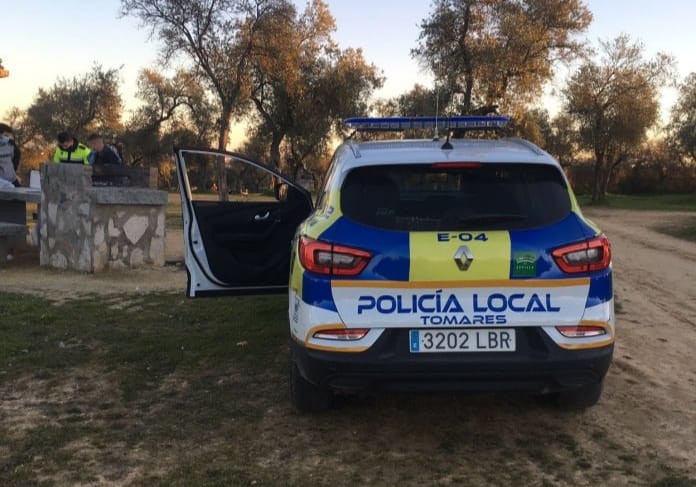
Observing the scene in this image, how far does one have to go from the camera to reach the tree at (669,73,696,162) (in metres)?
37.5

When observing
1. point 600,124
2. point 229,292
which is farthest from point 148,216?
point 600,124

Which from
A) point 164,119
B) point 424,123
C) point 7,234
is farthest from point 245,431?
point 164,119

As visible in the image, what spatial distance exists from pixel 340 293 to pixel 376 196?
593 millimetres

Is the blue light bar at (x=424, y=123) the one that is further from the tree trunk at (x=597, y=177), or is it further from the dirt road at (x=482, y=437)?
the tree trunk at (x=597, y=177)

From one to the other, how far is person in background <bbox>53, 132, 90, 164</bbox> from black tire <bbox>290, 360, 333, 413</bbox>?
788cm

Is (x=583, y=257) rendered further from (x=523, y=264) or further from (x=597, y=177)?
(x=597, y=177)

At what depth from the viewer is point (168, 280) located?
962 centimetres

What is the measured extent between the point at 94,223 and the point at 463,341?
752 cm

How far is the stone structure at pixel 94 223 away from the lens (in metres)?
9.80

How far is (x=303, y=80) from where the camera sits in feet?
94.6

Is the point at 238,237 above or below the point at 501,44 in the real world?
below

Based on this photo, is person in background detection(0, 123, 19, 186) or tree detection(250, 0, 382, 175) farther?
tree detection(250, 0, 382, 175)

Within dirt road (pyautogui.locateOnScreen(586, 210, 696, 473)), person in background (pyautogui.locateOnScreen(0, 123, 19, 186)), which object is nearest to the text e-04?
dirt road (pyautogui.locateOnScreen(586, 210, 696, 473))

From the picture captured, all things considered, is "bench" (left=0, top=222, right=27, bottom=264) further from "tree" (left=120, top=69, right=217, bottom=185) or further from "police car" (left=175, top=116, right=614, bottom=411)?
"tree" (left=120, top=69, right=217, bottom=185)
